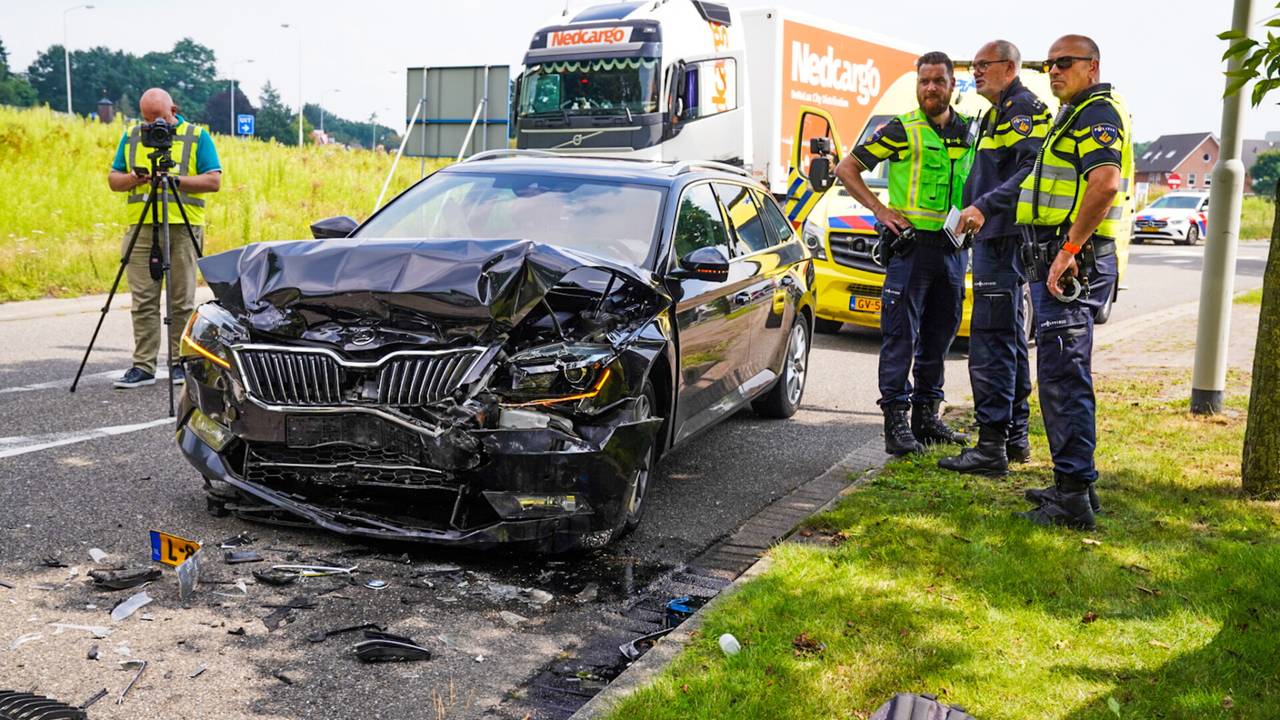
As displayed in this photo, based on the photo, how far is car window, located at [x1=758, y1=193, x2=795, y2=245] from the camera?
25.0 feet

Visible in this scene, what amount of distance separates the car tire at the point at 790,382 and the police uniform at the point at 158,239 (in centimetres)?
395

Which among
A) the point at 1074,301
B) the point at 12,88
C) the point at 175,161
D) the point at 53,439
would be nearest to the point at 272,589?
the point at 53,439

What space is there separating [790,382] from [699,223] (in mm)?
2001

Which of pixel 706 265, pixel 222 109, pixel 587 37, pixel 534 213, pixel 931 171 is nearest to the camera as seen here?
pixel 706 265

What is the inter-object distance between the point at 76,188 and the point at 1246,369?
1614 centimetres

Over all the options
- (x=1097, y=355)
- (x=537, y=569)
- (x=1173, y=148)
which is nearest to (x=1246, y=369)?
(x=1097, y=355)

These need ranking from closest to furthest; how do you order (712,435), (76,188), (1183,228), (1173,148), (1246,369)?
(712,435), (1246,369), (76,188), (1183,228), (1173,148)

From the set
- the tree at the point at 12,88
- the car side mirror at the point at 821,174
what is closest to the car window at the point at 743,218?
the car side mirror at the point at 821,174

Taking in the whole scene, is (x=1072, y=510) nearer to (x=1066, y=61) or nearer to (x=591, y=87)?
(x=1066, y=61)

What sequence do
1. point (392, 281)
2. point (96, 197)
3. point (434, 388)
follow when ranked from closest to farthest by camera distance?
point (434, 388), point (392, 281), point (96, 197)

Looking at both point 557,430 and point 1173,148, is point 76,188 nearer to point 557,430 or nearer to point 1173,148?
point 557,430

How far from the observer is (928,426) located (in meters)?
7.18

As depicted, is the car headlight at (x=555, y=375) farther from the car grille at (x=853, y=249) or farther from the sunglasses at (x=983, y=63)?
the car grille at (x=853, y=249)

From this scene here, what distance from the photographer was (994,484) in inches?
243
